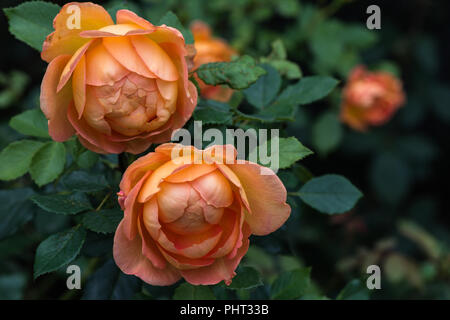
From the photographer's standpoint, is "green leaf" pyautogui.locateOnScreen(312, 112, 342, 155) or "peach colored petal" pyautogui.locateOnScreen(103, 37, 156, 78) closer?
"peach colored petal" pyautogui.locateOnScreen(103, 37, 156, 78)

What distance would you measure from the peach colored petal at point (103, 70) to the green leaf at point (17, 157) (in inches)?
12.8

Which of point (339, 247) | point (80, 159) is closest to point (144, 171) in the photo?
point (80, 159)

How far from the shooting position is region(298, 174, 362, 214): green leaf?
955 mm

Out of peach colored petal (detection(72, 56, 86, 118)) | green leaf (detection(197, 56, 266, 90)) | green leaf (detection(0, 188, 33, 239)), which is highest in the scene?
peach colored petal (detection(72, 56, 86, 118))

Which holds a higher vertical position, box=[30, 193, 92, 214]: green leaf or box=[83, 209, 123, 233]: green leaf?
box=[30, 193, 92, 214]: green leaf

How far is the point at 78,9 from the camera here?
0.69 m

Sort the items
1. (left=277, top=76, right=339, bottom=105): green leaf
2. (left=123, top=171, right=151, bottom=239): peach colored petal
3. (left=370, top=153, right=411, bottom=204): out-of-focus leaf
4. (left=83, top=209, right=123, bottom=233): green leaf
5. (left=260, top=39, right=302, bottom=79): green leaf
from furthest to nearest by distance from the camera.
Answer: (left=370, top=153, right=411, bottom=204): out-of-focus leaf
(left=260, top=39, right=302, bottom=79): green leaf
(left=277, top=76, right=339, bottom=105): green leaf
(left=83, top=209, right=123, bottom=233): green leaf
(left=123, top=171, right=151, bottom=239): peach colored petal

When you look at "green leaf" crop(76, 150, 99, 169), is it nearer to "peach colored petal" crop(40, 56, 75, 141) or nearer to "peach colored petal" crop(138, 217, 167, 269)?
"peach colored petal" crop(40, 56, 75, 141)

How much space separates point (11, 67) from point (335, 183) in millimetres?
2080

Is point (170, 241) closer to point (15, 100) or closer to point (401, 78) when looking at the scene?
point (15, 100)

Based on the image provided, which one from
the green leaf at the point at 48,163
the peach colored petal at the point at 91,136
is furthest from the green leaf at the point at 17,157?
the peach colored petal at the point at 91,136

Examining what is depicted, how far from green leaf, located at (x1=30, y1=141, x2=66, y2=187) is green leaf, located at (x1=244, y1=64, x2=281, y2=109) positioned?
15.5 inches

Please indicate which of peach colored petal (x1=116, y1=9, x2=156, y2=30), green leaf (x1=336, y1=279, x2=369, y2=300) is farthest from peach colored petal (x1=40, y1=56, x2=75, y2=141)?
green leaf (x1=336, y1=279, x2=369, y2=300)
